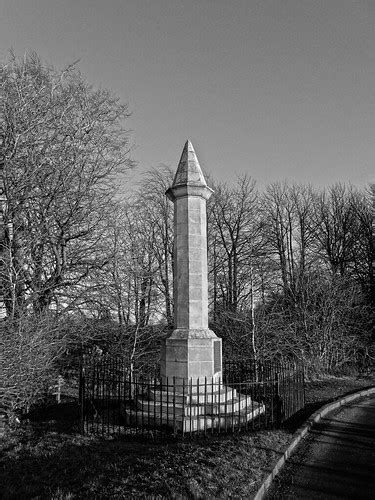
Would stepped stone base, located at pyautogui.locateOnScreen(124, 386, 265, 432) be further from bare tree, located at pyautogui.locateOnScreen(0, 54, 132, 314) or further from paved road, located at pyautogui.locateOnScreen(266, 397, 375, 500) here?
bare tree, located at pyautogui.locateOnScreen(0, 54, 132, 314)

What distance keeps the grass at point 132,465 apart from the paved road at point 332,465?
0.32m

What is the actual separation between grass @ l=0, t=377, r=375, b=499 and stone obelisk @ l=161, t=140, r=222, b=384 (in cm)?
206

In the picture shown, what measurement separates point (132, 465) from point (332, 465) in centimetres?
314

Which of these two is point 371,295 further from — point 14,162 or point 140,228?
point 14,162

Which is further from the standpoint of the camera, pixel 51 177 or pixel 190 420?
pixel 51 177

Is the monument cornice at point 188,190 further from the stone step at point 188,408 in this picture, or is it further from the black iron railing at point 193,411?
the stone step at point 188,408

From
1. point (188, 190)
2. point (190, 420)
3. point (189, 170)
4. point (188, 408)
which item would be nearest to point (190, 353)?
point (188, 408)

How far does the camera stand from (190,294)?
30.7ft

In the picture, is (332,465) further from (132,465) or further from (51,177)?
(51,177)

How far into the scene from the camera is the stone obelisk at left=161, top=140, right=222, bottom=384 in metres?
8.83

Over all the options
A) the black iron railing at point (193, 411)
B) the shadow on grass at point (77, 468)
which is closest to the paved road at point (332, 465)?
A: the black iron railing at point (193, 411)

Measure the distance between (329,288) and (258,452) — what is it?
1582cm

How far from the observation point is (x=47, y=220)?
1395cm

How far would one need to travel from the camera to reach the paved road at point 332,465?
5.06 m
